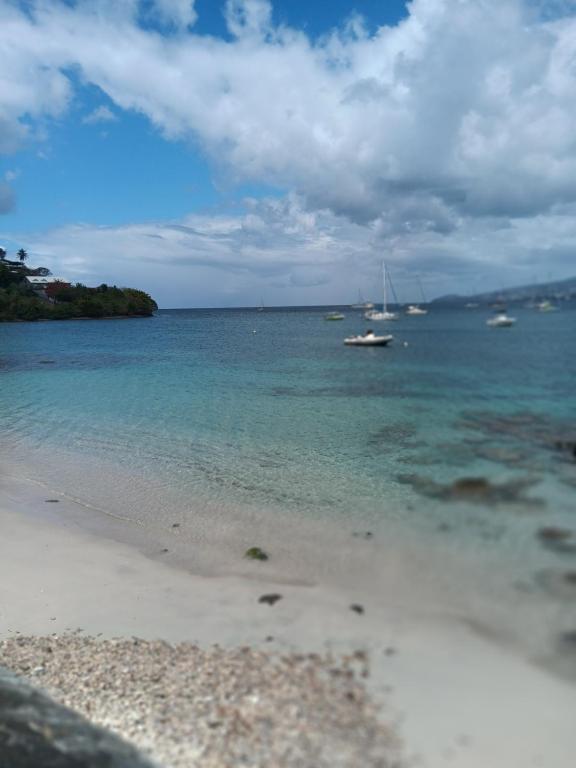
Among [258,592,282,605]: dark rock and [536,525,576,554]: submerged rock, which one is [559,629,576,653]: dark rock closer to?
[536,525,576,554]: submerged rock

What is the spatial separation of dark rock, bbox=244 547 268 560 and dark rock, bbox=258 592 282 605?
1500 mm

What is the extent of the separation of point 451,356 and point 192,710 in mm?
43388

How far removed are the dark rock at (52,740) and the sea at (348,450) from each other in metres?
6.15

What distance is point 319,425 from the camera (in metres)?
22.0

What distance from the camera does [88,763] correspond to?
16.3ft

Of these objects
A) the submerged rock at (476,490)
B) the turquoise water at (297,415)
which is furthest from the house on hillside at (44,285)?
the submerged rock at (476,490)

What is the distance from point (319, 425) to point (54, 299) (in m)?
168

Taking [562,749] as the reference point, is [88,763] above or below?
above

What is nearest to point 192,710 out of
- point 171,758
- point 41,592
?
point 171,758

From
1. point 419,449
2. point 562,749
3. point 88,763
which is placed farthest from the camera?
point 419,449

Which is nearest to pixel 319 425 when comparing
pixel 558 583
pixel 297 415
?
pixel 297 415

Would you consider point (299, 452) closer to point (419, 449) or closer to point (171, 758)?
point (419, 449)

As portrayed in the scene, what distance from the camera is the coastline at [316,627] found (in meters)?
5.76

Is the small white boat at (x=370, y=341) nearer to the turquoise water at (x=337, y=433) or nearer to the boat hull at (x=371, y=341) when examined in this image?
the boat hull at (x=371, y=341)
